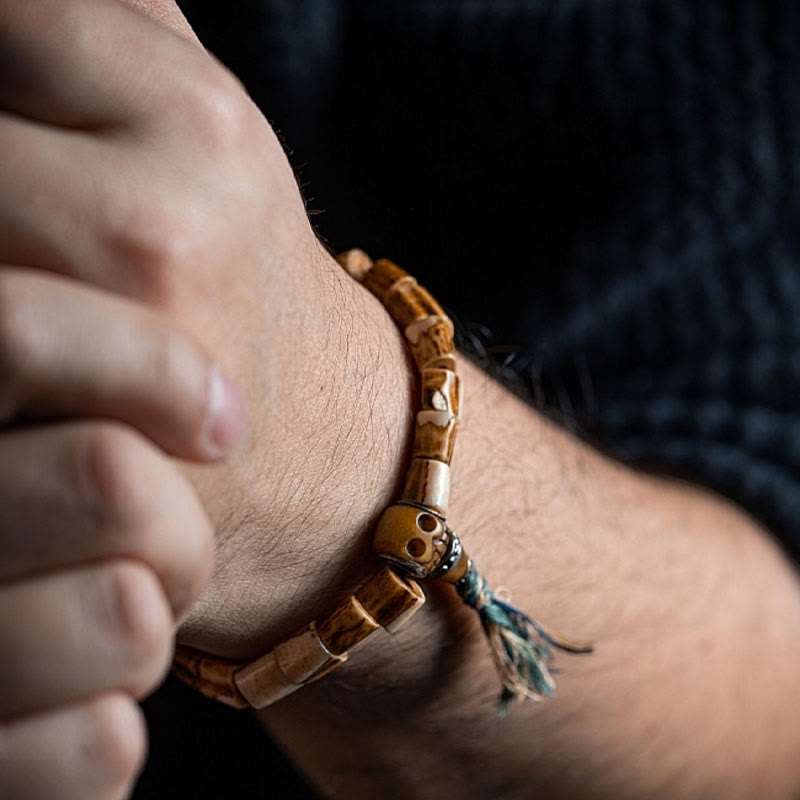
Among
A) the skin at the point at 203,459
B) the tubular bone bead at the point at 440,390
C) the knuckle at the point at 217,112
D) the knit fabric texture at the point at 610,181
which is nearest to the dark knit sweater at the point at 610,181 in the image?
the knit fabric texture at the point at 610,181

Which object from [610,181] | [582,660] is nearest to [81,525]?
[582,660]

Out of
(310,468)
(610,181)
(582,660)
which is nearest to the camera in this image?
(310,468)

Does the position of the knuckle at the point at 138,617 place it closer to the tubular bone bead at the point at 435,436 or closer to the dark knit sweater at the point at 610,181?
the tubular bone bead at the point at 435,436

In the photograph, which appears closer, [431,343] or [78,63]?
[78,63]

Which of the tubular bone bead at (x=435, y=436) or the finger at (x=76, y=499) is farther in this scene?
the tubular bone bead at (x=435, y=436)

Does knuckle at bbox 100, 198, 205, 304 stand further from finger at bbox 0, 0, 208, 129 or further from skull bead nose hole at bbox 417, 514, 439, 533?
skull bead nose hole at bbox 417, 514, 439, 533

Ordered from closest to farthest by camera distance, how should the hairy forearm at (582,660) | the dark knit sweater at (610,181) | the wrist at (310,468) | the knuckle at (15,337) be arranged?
the knuckle at (15,337) → the wrist at (310,468) → the hairy forearm at (582,660) → the dark knit sweater at (610,181)

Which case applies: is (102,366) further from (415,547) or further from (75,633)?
(415,547)
